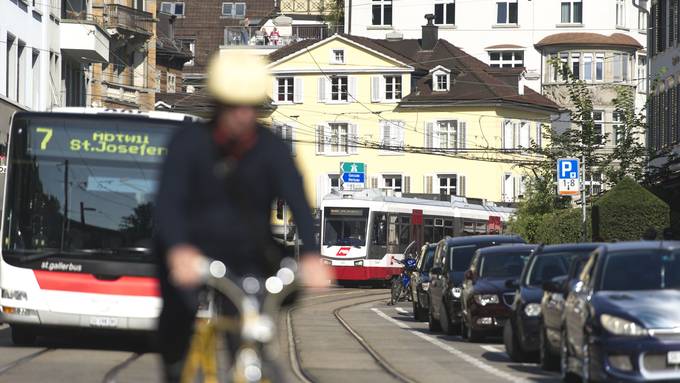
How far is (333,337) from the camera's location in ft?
92.6

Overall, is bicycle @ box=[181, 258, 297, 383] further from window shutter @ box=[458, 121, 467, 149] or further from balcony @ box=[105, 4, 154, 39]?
window shutter @ box=[458, 121, 467, 149]

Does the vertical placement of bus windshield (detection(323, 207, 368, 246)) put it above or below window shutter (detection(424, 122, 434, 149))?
below

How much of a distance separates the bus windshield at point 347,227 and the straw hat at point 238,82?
5247 centimetres

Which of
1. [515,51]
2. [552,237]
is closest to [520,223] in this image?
[552,237]

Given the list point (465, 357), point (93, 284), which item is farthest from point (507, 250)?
point (93, 284)

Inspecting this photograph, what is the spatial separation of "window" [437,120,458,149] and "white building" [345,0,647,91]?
9609mm

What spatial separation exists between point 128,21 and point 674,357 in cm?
6280

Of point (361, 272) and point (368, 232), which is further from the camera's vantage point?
point (361, 272)

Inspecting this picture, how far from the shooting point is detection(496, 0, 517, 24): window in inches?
4018

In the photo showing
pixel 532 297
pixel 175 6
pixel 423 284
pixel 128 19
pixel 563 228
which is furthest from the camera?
pixel 175 6

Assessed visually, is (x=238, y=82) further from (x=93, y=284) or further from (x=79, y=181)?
(x=79, y=181)

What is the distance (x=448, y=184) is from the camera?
92.8 m

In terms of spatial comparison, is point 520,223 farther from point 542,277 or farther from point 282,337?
point 542,277

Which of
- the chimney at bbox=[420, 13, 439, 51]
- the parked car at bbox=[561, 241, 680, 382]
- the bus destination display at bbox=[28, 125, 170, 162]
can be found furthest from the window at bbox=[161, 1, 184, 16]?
the parked car at bbox=[561, 241, 680, 382]
